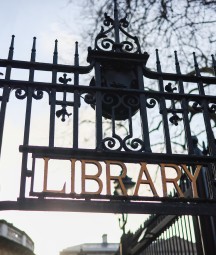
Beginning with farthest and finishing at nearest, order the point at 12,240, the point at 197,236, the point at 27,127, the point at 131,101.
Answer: the point at 12,240 → the point at 197,236 → the point at 131,101 → the point at 27,127

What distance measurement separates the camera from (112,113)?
4.32m

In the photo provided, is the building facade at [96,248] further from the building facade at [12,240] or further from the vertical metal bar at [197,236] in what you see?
the vertical metal bar at [197,236]

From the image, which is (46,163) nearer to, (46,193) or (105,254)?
(46,193)

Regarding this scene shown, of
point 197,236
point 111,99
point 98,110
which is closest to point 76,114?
point 98,110

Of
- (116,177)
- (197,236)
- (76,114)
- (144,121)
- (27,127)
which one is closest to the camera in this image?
(116,177)

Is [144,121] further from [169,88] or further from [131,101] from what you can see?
[169,88]

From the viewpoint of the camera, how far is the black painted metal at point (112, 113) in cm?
371

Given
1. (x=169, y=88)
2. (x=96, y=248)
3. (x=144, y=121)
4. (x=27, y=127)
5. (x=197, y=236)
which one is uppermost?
(x=96, y=248)

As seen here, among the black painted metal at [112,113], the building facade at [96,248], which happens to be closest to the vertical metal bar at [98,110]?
the black painted metal at [112,113]

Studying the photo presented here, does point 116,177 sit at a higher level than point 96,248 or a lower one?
lower

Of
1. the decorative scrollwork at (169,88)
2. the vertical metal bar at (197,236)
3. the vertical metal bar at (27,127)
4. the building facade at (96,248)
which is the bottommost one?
the vertical metal bar at (197,236)

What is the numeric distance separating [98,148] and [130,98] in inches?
31.8

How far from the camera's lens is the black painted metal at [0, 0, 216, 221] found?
3.71 metres

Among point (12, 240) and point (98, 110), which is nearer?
point (98, 110)
